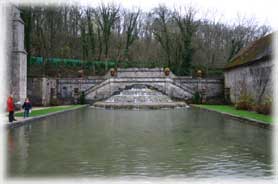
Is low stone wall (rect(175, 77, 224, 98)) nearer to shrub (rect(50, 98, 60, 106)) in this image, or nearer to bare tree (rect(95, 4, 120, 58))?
shrub (rect(50, 98, 60, 106))

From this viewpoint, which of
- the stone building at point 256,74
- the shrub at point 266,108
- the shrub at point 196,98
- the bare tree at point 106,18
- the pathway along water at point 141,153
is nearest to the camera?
the pathway along water at point 141,153

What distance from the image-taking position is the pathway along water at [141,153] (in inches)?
265

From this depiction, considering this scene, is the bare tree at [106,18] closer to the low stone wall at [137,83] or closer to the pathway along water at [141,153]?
the low stone wall at [137,83]

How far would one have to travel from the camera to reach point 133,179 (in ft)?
20.0

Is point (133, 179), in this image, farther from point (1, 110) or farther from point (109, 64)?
point (109, 64)

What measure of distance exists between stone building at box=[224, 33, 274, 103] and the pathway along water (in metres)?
11.2

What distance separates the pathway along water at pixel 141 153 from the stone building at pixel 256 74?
36.7 ft

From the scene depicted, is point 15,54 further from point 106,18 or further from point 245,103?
point 106,18

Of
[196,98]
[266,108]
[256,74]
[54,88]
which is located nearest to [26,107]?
[266,108]

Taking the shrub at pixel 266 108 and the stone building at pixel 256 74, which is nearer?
the shrub at pixel 266 108

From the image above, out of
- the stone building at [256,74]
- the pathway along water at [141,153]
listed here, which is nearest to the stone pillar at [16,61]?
the pathway along water at [141,153]

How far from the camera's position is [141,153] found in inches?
342

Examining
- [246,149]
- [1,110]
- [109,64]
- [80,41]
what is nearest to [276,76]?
[246,149]

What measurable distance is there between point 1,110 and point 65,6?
30241 mm
